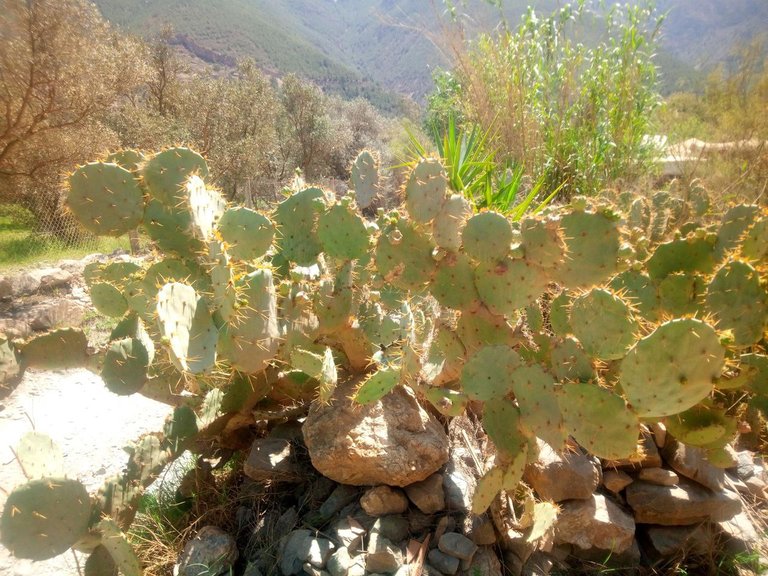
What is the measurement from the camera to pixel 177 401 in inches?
84.5

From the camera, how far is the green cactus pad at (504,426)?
4.90 feet

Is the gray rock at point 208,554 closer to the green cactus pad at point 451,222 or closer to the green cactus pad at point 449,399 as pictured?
the green cactus pad at point 449,399

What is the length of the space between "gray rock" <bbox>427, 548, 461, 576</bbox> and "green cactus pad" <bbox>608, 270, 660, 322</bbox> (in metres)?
1.08

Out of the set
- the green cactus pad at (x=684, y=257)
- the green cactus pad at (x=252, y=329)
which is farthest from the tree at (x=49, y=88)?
the green cactus pad at (x=684, y=257)

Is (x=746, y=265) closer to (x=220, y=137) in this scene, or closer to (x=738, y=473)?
(x=738, y=473)

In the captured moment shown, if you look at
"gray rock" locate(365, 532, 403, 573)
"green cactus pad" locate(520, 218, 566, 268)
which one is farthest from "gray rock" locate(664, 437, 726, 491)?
"gray rock" locate(365, 532, 403, 573)

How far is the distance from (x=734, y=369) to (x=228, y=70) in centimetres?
4703

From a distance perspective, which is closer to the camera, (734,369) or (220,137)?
(734,369)

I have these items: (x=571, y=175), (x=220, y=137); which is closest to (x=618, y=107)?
(x=571, y=175)

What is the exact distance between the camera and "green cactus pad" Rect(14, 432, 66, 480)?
5.05ft

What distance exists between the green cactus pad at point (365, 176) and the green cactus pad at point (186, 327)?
109cm

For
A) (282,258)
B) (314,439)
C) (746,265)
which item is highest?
(746,265)

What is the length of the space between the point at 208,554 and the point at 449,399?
1.07 m

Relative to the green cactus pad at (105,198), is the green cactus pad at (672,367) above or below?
above
